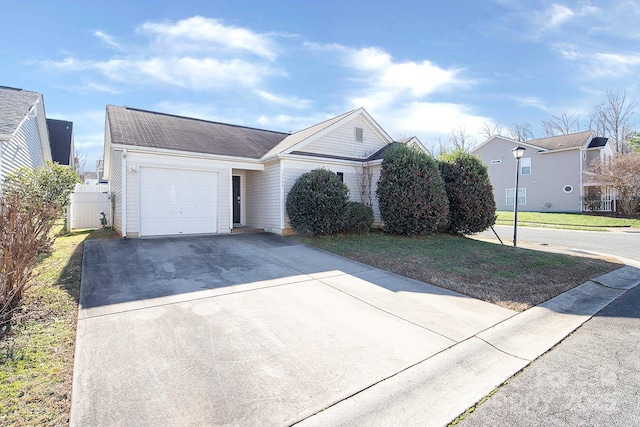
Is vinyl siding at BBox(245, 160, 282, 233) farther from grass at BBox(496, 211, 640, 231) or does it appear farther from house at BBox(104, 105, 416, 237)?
grass at BBox(496, 211, 640, 231)

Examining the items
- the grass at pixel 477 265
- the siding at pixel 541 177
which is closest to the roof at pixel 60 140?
the grass at pixel 477 265

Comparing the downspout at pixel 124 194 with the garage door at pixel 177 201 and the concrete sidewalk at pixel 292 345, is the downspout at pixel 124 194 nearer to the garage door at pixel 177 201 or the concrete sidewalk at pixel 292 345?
the garage door at pixel 177 201

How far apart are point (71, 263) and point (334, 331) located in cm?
636

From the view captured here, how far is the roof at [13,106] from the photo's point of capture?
346 inches

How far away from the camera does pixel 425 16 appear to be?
977cm

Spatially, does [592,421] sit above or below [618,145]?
below

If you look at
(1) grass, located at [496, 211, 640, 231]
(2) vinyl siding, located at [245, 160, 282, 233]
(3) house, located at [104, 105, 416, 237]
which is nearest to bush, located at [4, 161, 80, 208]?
(3) house, located at [104, 105, 416, 237]

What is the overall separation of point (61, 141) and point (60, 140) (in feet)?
0.46

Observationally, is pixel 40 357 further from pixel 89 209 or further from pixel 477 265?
pixel 89 209

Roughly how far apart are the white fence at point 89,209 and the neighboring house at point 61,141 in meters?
6.21

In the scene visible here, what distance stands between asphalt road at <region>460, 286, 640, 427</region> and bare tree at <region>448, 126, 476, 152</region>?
133 feet

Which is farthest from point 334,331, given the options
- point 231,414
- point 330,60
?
point 330,60

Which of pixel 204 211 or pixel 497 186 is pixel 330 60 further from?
pixel 497 186

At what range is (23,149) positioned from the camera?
1094cm
